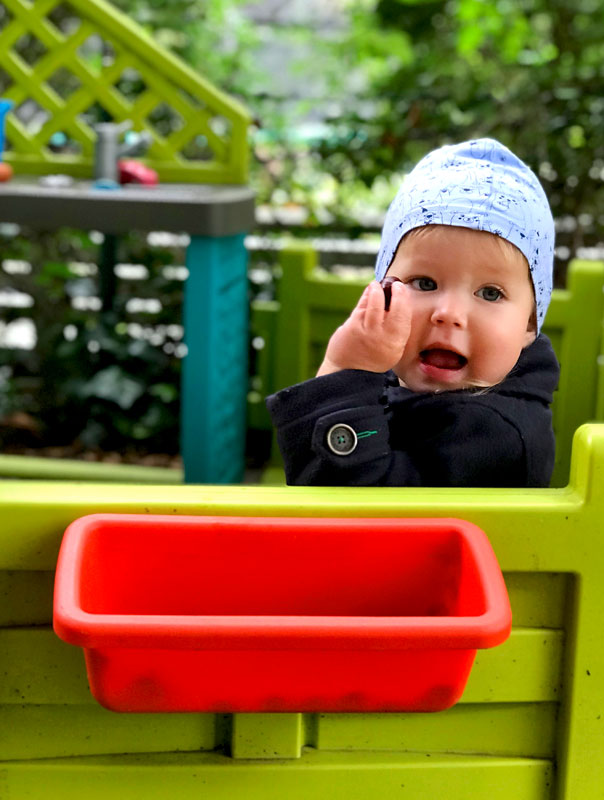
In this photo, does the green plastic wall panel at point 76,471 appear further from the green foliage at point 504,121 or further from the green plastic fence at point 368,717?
the green plastic fence at point 368,717

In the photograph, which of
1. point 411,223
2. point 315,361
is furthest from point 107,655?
point 315,361

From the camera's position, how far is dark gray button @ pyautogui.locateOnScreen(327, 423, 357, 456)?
1.11 meters

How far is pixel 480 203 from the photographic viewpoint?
122cm

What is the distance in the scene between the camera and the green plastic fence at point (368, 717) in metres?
0.91

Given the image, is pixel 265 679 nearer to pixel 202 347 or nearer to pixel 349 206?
pixel 202 347

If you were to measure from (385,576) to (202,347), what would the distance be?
176 cm

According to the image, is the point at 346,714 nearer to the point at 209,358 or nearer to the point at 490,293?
the point at 490,293

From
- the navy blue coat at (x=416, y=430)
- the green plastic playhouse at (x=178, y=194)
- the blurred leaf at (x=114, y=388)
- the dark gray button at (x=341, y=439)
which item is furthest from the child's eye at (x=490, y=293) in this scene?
the blurred leaf at (x=114, y=388)

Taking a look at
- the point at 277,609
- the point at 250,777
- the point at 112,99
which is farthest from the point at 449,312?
the point at 112,99

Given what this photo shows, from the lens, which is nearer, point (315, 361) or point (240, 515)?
point (240, 515)

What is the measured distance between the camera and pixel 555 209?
3727mm

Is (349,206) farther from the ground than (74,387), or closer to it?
farther from the ground

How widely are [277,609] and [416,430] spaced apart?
0.38 m

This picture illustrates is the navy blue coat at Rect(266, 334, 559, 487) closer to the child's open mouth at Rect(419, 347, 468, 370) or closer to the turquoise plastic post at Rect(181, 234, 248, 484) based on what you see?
the child's open mouth at Rect(419, 347, 468, 370)
